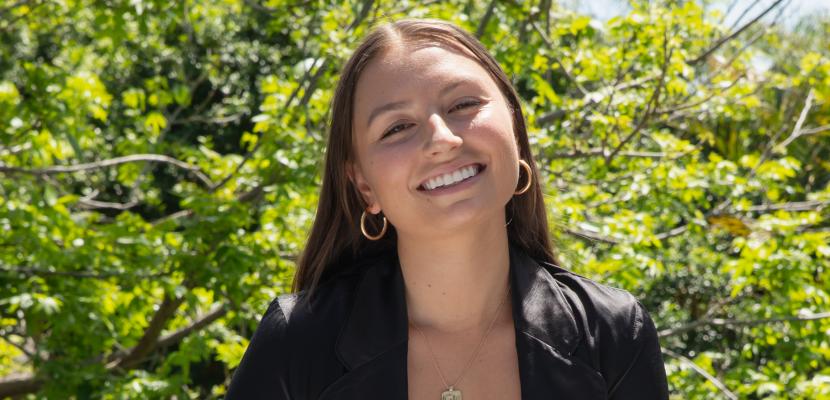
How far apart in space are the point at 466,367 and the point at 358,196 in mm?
421

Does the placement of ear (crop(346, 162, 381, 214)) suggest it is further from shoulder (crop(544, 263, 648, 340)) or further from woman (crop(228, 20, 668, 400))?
shoulder (crop(544, 263, 648, 340))

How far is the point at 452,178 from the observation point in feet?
5.99

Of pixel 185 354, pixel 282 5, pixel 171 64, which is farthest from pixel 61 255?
pixel 171 64

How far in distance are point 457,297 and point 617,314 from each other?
0.31 meters

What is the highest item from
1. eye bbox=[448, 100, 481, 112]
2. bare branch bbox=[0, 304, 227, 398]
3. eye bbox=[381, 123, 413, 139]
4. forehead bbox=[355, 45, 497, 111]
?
forehead bbox=[355, 45, 497, 111]

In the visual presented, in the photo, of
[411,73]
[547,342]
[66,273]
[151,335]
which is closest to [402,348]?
[547,342]

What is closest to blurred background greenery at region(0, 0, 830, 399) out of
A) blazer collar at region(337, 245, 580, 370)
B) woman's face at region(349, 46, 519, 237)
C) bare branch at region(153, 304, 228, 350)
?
bare branch at region(153, 304, 228, 350)

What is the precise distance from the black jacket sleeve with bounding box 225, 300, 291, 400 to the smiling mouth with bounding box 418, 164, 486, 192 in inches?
15.2

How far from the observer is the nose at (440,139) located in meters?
1.80

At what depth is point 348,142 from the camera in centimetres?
203

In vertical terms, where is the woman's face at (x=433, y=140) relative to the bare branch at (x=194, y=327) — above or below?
above

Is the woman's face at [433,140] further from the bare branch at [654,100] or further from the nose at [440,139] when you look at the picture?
the bare branch at [654,100]

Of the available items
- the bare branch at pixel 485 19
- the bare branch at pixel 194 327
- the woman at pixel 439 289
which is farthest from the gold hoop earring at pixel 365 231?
the bare branch at pixel 194 327

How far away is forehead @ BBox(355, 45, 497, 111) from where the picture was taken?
6.22ft
